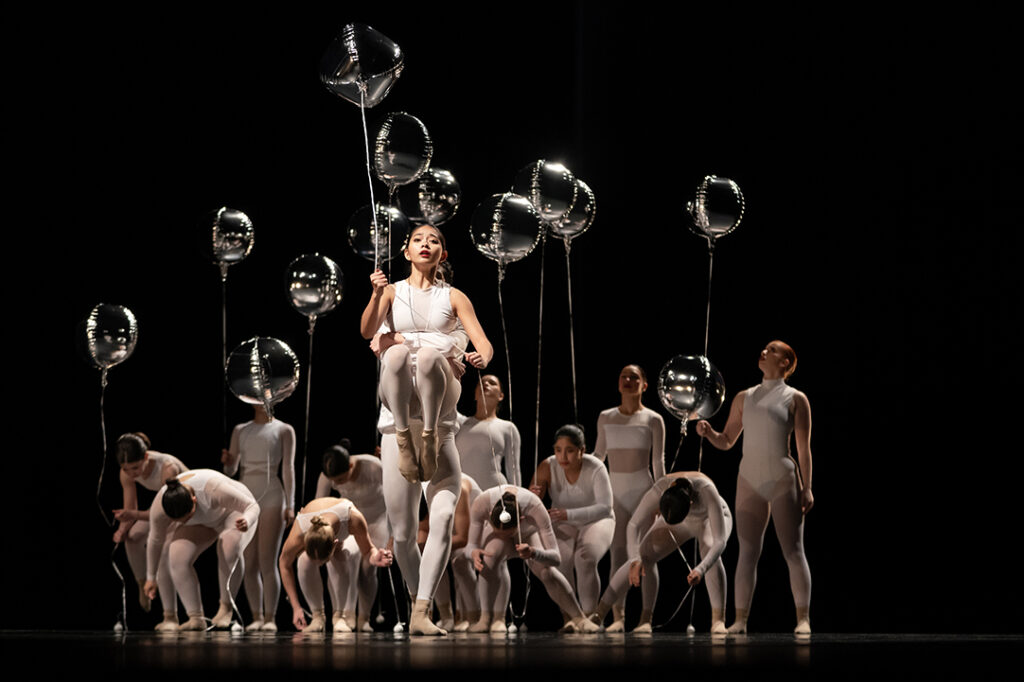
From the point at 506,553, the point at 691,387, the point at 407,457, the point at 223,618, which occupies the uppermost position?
the point at 691,387

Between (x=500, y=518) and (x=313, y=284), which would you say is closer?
(x=500, y=518)

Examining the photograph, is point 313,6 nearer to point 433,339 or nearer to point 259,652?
point 433,339

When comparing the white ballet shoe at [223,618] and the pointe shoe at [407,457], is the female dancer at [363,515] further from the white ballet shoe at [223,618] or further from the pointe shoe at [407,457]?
the pointe shoe at [407,457]

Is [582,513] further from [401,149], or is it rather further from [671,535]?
[401,149]

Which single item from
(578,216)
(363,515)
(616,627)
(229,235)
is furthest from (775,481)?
(229,235)

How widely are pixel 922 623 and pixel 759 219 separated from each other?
2540 millimetres

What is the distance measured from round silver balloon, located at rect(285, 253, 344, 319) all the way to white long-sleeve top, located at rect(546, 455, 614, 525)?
1454 mm

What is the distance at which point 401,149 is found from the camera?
5.26 m

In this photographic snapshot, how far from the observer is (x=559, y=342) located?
8203 millimetres

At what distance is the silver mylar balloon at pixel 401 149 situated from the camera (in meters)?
5.26

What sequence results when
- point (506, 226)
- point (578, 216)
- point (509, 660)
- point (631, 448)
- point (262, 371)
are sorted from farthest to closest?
1. point (631, 448)
2. point (262, 371)
3. point (578, 216)
4. point (506, 226)
5. point (509, 660)

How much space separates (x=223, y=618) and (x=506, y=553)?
5.23ft

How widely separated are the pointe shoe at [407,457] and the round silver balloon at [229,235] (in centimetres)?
262

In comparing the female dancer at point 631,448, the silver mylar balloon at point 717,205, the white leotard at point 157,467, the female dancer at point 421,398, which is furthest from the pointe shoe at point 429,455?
the white leotard at point 157,467
